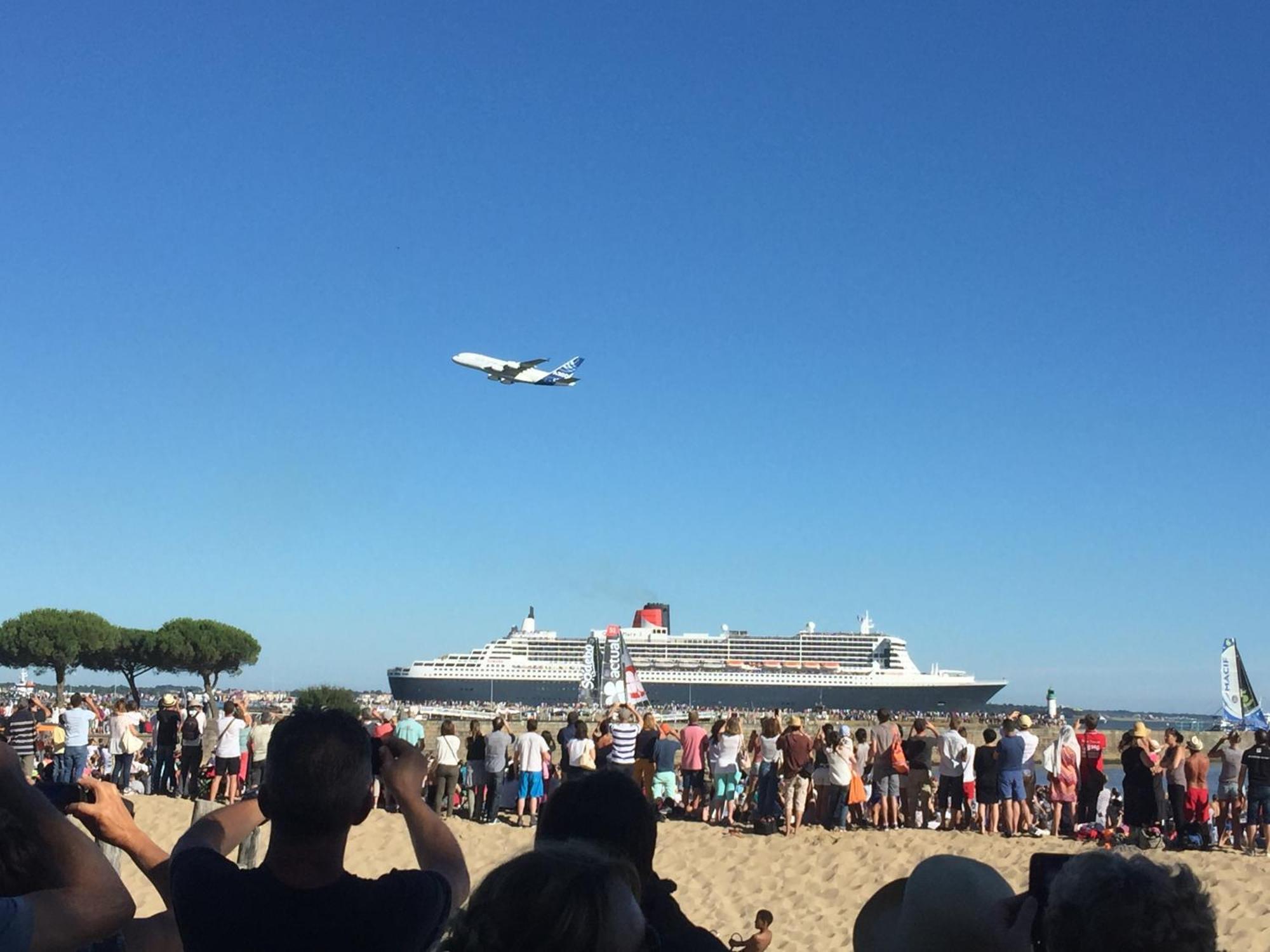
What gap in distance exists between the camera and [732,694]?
81438 millimetres

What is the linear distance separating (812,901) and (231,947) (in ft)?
27.2

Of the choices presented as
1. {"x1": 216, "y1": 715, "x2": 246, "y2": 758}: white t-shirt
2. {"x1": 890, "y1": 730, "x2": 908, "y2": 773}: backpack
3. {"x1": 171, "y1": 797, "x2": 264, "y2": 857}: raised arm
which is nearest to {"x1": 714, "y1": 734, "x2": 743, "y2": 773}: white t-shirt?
{"x1": 890, "y1": 730, "x2": 908, "y2": 773}: backpack

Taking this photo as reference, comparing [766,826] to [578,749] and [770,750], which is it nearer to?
[770,750]

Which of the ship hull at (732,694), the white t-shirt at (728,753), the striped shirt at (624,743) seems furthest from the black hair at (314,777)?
the ship hull at (732,694)

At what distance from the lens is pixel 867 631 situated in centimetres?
8712

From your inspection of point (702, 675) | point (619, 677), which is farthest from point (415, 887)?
point (702, 675)

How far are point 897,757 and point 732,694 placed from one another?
2818 inches

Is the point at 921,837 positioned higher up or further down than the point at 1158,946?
further down

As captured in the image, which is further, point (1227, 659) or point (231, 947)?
point (1227, 659)

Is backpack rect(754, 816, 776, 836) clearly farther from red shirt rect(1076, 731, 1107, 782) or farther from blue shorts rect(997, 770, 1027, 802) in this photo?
red shirt rect(1076, 731, 1107, 782)

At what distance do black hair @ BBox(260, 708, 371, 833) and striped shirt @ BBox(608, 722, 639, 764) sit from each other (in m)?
9.36

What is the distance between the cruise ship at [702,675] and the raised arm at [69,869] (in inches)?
3050

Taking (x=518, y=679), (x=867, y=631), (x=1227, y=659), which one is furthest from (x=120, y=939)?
(x=867, y=631)

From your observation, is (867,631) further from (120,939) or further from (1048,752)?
(120,939)
